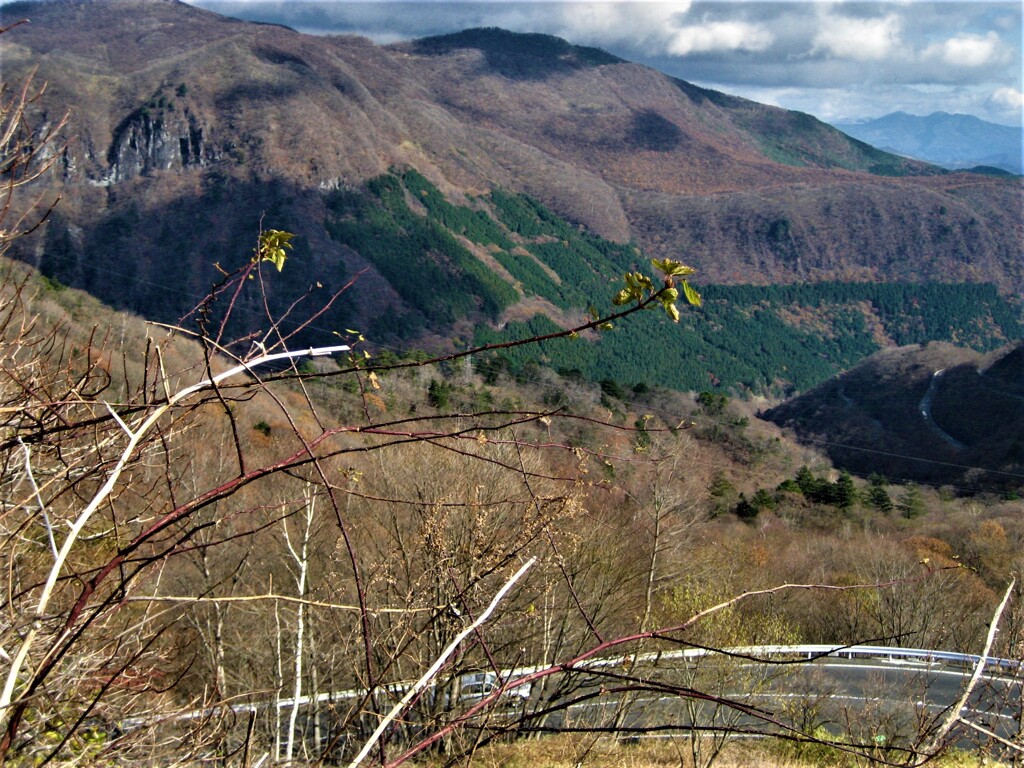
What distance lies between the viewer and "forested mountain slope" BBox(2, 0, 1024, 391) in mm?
102188

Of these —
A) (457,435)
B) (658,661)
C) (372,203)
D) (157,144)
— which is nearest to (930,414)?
(658,661)

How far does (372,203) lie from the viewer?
12138 centimetres

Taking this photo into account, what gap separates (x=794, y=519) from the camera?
34.7 metres

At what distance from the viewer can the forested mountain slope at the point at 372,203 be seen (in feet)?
335

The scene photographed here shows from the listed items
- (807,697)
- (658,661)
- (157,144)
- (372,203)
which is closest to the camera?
(658,661)

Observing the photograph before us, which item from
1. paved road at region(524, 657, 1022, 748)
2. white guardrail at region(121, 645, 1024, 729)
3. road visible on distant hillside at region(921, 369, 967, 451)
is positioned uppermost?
white guardrail at region(121, 645, 1024, 729)

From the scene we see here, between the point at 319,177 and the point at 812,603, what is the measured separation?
109219mm

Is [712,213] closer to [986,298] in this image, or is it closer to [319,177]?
[986,298]

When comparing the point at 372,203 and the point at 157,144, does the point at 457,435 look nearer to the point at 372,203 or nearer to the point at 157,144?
the point at 372,203

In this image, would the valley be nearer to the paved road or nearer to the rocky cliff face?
the paved road

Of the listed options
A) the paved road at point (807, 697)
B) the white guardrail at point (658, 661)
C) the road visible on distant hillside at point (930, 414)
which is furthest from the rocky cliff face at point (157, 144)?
the paved road at point (807, 697)

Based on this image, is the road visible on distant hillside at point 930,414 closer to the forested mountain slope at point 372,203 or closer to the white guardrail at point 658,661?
the forested mountain slope at point 372,203

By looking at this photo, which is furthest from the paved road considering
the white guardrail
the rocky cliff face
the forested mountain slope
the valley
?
the rocky cliff face

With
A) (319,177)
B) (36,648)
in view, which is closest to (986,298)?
(319,177)
